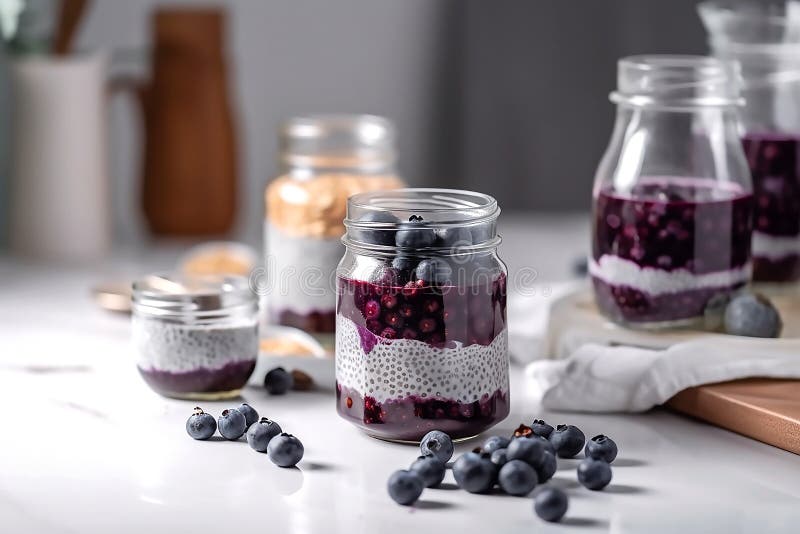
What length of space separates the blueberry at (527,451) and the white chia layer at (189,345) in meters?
0.36

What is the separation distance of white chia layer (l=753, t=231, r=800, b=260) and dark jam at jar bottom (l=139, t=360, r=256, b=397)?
672 millimetres

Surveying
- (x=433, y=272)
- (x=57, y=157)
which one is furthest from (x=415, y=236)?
(x=57, y=157)

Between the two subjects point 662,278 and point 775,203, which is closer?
point 662,278

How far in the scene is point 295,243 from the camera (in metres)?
1.42

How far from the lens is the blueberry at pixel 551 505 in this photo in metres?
0.93

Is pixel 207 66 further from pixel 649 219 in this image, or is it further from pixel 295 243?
pixel 649 219

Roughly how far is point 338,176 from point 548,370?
411 mm

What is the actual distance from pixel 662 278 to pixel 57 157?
1.11m

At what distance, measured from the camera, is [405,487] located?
37.9 inches

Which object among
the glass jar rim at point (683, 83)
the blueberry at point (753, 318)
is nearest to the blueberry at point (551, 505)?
the blueberry at point (753, 318)

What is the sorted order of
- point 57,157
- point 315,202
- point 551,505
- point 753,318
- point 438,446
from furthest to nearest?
point 57,157 < point 315,202 < point 753,318 < point 438,446 < point 551,505

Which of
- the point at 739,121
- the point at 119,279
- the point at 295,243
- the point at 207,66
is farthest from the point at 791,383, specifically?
the point at 207,66

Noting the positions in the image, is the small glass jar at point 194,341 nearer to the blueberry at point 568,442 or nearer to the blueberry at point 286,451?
the blueberry at point 286,451

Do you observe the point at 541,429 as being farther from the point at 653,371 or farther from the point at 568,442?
the point at 653,371
